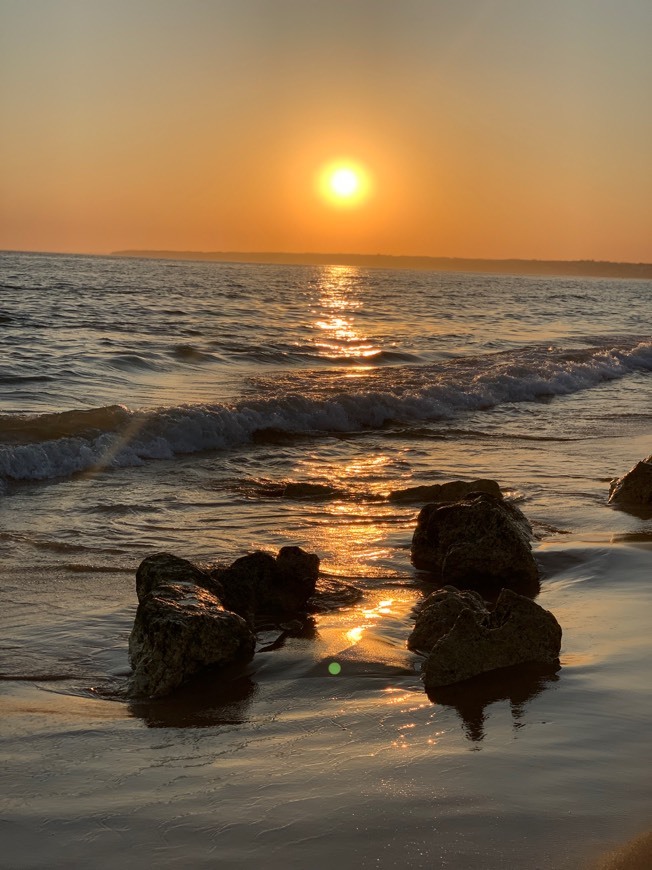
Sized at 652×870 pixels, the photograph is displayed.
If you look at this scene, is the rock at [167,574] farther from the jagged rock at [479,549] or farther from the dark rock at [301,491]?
the dark rock at [301,491]

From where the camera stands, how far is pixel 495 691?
450 centimetres

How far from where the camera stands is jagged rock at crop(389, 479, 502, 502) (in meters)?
7.97

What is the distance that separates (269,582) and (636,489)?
13.8ft

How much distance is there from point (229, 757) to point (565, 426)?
11.6m

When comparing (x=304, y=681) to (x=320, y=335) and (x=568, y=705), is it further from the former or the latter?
(x=320, y=335)

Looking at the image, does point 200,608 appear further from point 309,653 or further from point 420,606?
point 420,606

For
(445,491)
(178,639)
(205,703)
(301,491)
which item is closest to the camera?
(205,703)

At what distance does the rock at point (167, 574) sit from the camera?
5305 mm

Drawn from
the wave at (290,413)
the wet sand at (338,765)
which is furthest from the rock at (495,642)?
the wave at (290,413)

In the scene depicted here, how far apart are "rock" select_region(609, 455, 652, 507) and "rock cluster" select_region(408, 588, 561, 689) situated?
4.03 metres

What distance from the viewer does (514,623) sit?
15.9 ft

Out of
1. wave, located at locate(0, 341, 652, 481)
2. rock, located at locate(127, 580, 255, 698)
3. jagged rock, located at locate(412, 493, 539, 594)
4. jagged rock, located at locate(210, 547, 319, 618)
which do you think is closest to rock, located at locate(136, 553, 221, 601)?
rock, located at locate(127, 580, 255, 698)

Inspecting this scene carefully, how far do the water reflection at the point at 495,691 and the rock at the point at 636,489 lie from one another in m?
4.23

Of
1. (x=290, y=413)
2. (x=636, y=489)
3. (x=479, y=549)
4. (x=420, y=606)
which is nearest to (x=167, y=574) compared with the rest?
(x=420, y=606)
